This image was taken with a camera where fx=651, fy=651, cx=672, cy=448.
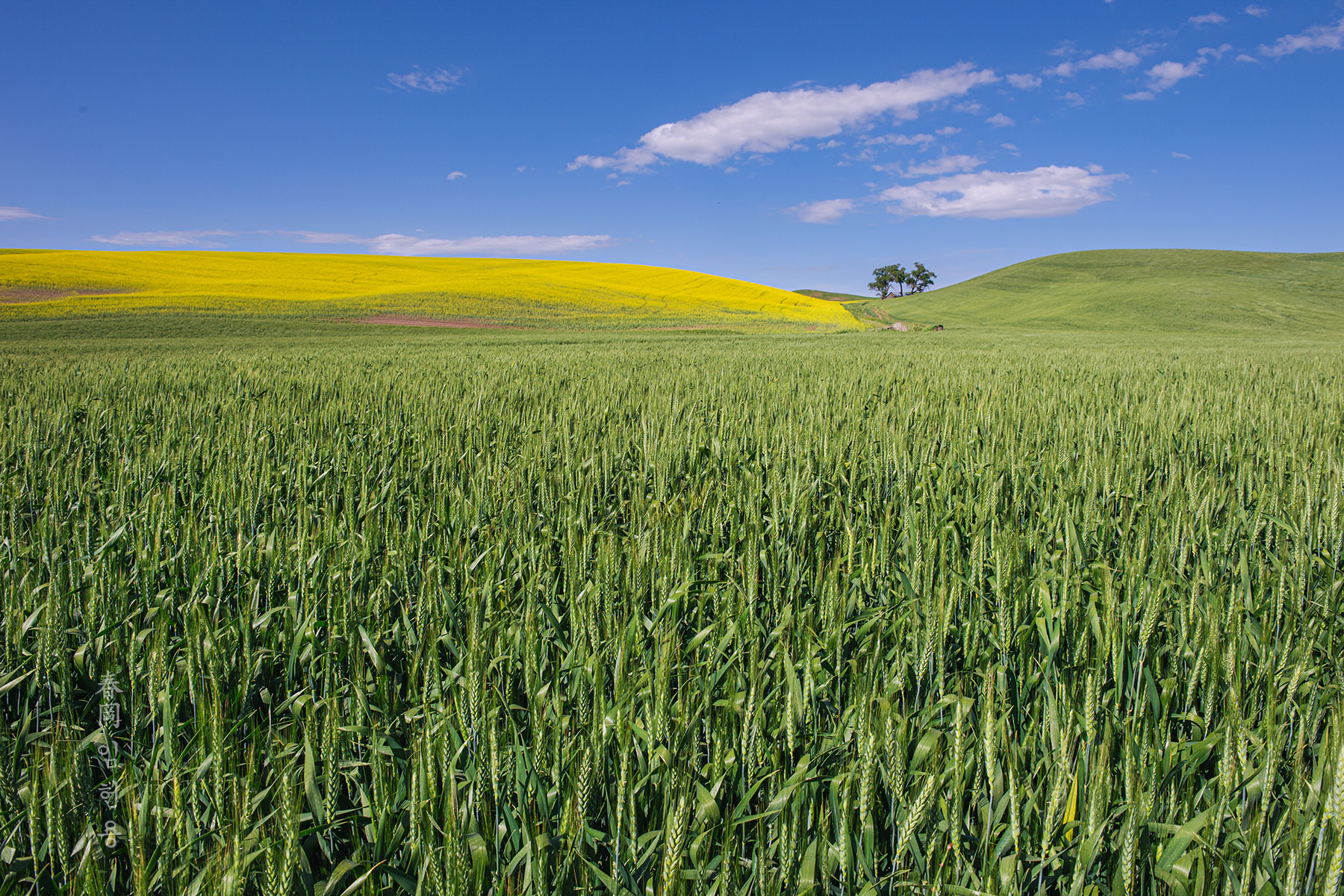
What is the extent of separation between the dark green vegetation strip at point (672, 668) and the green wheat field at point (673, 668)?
1cm

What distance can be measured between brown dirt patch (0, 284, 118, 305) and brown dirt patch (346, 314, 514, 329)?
39.2 ft

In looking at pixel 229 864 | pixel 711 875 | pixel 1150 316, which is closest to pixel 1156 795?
pixel 711 875

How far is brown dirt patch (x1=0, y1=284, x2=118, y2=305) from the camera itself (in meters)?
26.0

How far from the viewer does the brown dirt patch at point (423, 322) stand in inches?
1064

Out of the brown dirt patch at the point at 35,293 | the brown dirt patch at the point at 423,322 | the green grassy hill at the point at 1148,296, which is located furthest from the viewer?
the green grassy hill at the point at 1148,296

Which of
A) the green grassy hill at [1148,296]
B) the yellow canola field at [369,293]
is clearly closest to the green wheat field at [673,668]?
the yellow canola field at [369,293]

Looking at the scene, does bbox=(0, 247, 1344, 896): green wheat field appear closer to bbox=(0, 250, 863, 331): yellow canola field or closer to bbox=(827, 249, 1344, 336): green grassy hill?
bbox=(0, 250, 863, 331): yellow canola field

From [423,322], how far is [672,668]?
95.5 feet

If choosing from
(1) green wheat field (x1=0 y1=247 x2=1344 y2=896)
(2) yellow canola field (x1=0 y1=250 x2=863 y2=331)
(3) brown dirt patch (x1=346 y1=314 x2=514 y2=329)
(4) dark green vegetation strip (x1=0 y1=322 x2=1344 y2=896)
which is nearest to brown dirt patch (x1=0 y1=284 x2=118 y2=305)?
(2) yellow canola field (x1=0 y1=250 x2=863 y2=331)

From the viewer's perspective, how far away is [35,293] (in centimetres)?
2733

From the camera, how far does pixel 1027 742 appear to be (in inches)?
46.3

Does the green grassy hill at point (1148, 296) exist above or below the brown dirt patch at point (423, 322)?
above

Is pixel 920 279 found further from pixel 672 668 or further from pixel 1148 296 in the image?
pixel 672 668

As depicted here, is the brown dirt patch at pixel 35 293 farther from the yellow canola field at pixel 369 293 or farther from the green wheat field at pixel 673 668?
the green wheat field at pixel 673 668
